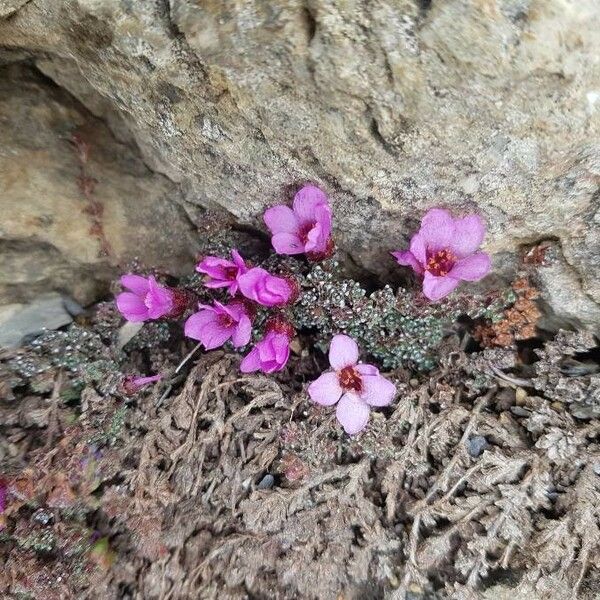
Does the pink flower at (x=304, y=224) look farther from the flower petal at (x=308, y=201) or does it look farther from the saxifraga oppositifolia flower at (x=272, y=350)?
the saxifraga oppositifolia flower at (x=272, y=350)

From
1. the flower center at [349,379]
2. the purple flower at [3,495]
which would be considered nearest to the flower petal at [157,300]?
the flower center at [349,379]

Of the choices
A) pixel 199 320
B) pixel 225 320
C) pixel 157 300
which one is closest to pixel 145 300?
pixel 157 300

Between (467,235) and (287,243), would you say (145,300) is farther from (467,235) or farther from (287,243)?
(467,235)

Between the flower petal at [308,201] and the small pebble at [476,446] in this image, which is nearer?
the flower petal at [308,201]

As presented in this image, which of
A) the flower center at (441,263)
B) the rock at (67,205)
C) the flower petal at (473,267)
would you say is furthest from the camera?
the rock at (67,205)

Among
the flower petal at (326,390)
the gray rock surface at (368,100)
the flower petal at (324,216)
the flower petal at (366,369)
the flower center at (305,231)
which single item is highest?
the gray rock surface at (368,100)

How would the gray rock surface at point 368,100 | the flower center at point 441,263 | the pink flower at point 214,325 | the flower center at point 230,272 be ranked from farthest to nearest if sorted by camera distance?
the pink flower at point 214,325
the flower center at point 230,272
the flower center at point 441,263
the gray rock surface at point 368,100

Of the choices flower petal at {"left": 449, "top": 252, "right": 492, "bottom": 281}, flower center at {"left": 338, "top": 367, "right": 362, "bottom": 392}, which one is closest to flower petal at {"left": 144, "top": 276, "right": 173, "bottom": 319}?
flower center at {"left": 338, "top": 367, "right": 362, "bottom": 392}
